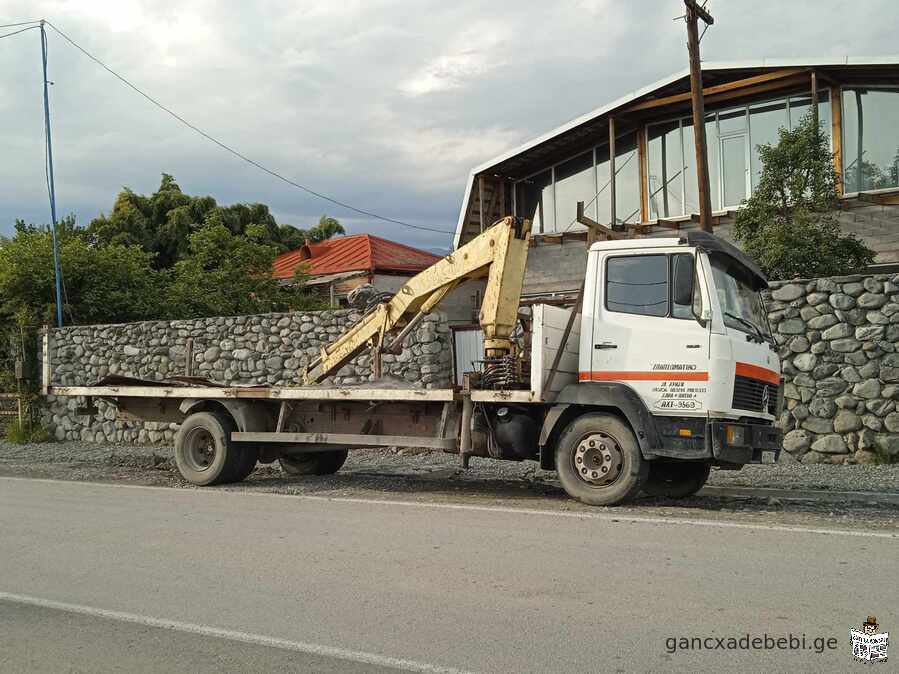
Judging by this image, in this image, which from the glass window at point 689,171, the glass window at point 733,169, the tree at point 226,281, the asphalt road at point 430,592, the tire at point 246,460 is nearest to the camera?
the asphalt road at point 430,592

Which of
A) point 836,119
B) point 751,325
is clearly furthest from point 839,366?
point 836,119

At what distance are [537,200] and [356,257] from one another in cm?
936

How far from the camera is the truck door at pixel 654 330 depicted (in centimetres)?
874

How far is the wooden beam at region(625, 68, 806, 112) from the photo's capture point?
2044 cm

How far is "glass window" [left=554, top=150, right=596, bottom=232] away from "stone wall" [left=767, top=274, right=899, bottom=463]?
12030 millimetres

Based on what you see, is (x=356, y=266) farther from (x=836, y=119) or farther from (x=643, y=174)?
(x=836, y=119)

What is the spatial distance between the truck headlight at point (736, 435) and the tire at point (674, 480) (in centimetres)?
145

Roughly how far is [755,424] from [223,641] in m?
6.11

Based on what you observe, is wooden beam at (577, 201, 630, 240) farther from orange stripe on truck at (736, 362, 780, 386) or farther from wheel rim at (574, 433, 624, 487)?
wheel rim at (574, 433, 624, 487)

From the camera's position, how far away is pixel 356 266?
105ft

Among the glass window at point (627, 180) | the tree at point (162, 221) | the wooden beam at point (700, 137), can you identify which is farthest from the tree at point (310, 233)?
the wooden beam at point (700, 137)

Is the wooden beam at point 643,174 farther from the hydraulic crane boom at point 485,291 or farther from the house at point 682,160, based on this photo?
the hydraulic crane boom at point 485,291

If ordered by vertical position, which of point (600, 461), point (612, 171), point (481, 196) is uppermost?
point (481, 196)

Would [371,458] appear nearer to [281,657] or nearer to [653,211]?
[281,657]
